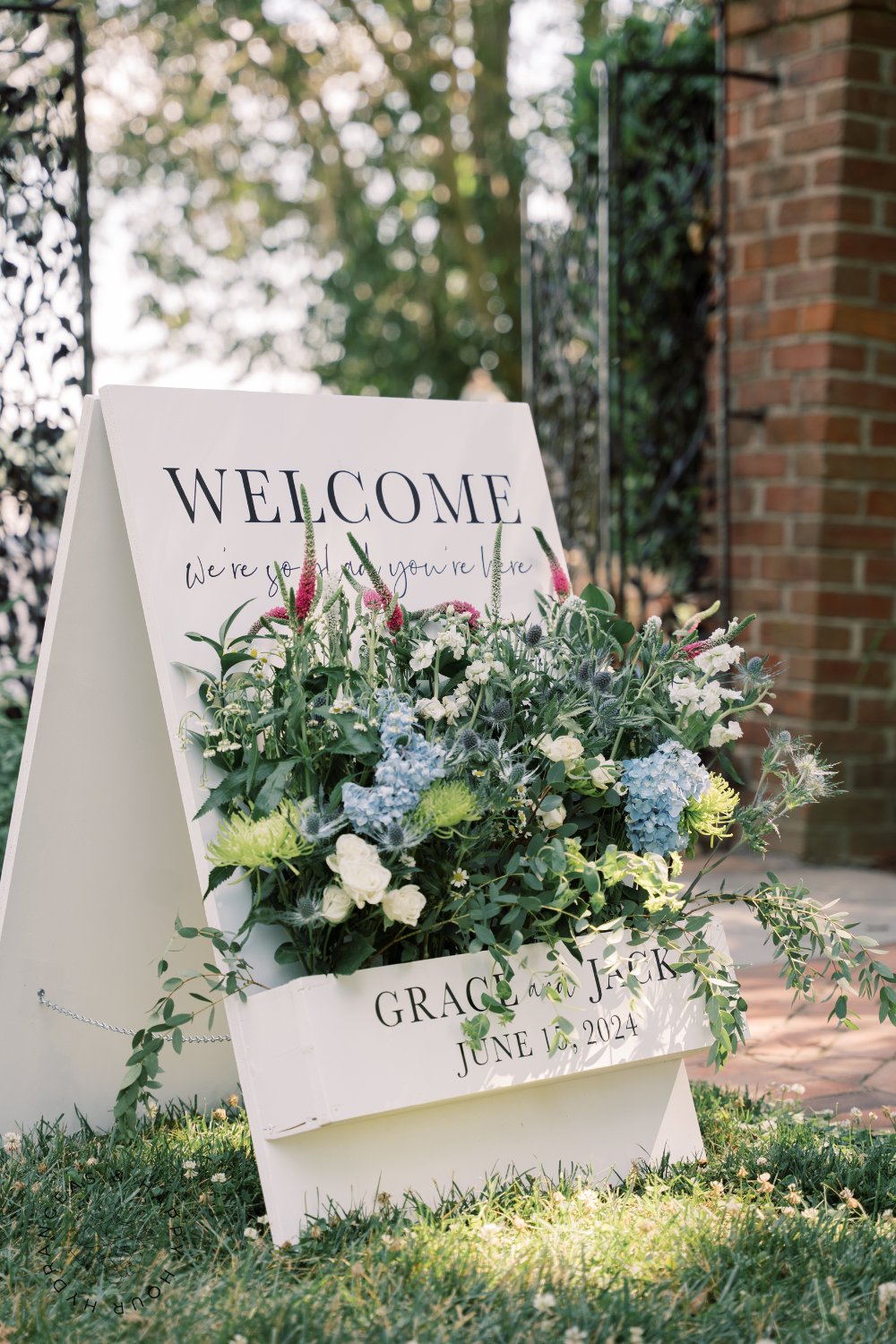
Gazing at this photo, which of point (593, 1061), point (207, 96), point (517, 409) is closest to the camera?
point (593, 1061)

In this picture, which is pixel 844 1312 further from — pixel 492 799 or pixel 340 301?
pixel 340 301

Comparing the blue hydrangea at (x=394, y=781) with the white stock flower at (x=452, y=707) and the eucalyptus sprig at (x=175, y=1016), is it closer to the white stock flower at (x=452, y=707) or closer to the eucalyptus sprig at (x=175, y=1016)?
the white stock flower at (x=452, y=707)

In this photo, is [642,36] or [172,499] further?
[642,36]

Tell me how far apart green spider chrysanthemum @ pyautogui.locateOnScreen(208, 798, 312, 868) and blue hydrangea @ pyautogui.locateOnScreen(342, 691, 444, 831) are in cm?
8

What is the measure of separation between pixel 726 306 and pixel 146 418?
128 inches

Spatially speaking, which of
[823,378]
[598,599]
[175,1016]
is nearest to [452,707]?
[598,599]

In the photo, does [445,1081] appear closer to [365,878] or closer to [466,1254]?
[466,1254]

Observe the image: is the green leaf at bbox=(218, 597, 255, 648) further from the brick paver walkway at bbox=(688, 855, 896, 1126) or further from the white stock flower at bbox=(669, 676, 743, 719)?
the brick paver walkway at bbox=(688, 855, 896, 1126)

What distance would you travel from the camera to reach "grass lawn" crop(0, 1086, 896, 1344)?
1.62 m

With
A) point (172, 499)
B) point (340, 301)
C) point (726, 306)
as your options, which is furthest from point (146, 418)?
point (340, 301)

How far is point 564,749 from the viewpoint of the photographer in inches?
76.1

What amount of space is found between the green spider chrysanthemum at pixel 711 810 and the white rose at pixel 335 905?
0.62 metres

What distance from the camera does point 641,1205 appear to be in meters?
1.97

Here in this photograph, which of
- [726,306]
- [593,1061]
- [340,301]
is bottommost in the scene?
[593,1061]
